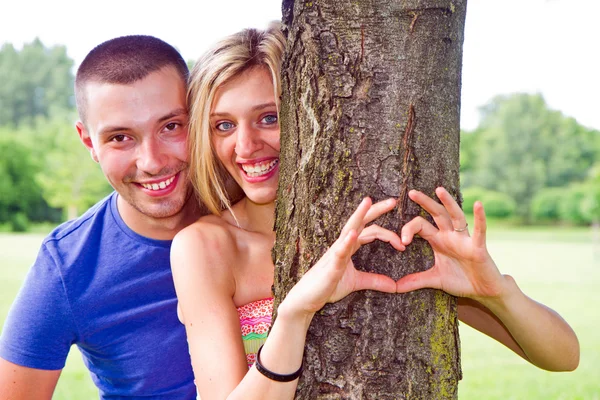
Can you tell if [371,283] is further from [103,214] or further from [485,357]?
[485,357]

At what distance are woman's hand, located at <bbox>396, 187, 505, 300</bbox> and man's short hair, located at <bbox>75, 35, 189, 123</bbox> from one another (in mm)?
1575

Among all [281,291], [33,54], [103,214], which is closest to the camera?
[281,291]

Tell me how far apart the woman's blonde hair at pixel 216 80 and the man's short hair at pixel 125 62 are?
0.28 m

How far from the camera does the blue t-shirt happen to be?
9.82 ft

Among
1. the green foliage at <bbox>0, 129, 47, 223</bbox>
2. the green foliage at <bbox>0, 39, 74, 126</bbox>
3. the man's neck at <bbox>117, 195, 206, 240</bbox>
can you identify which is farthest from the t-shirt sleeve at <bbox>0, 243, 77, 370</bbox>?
the green foliage at <bbox>0, 39, 74, 126</bbox>

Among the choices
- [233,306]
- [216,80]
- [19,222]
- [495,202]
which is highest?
[216,80]

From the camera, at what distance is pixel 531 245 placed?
35.1m

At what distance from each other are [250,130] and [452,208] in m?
0.97

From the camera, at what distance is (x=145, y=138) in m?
2.98

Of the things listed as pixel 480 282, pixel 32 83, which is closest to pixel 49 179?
pixel 32 83

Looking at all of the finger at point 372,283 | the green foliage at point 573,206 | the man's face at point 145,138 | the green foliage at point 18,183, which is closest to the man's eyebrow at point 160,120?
the man's face at point 145,138

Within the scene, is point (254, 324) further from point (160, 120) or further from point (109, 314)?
point (160, 120)

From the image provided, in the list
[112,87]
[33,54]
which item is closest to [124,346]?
[112,87]

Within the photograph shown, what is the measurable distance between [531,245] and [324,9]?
35.4 m
